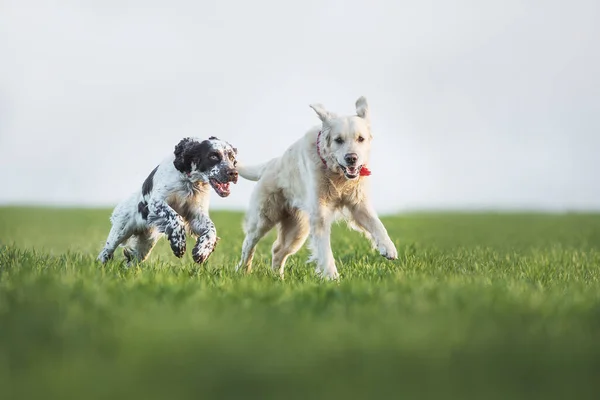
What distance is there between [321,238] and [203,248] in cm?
137

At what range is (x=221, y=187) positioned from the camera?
8680 mm

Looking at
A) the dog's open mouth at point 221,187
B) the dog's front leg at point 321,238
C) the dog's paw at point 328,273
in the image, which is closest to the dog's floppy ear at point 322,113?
the dog's front leg at point 321,238

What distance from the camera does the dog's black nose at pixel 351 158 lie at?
8.11 m

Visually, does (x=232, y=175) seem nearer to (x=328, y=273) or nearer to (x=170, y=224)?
(x=170, y=224)

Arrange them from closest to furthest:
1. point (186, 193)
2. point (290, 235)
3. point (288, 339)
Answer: point (288, 339) → point (186, 193) → point (290, 235)

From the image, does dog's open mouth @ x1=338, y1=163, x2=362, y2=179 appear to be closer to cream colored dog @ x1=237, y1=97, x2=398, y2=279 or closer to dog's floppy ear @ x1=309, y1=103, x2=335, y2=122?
cream colored dog @ x1=237, y1=97, x2=398, y2=279

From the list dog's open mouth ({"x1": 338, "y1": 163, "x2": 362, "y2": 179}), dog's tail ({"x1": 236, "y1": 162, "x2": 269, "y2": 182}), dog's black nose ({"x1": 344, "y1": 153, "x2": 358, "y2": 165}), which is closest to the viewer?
dog's black nose ({"x1": 344, "y1": 153, "x2": 358, "y2": 165})

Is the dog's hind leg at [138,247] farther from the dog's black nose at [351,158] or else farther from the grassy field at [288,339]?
the dog's black nose at [351,158]

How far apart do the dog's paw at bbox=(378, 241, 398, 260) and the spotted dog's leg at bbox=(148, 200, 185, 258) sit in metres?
2.28

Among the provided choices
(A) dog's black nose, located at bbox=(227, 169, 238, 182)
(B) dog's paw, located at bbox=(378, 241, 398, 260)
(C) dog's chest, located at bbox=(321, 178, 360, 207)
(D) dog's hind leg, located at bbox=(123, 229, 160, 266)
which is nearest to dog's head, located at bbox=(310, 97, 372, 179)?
(C) dog's chest, located at bbox=(321, 178, 360, 207)

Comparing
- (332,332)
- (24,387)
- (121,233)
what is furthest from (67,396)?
(121,233)

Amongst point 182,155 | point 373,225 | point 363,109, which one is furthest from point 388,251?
point 182,155

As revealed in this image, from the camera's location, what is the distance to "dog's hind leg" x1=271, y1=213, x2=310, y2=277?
400 inches

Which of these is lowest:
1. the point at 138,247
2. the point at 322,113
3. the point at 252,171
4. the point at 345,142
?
the point at 138,247
